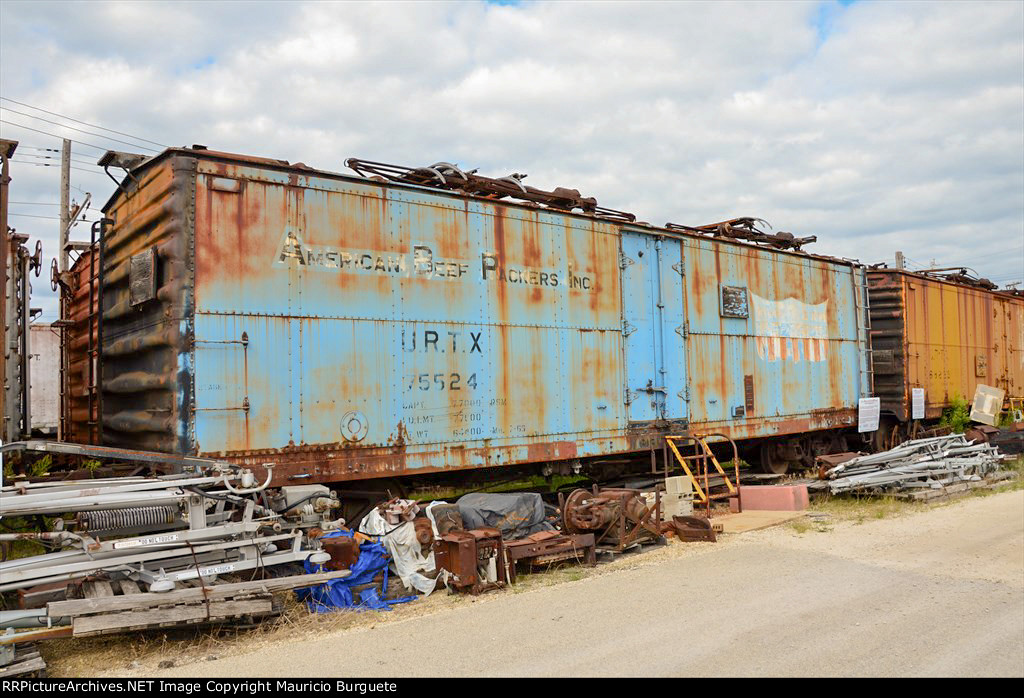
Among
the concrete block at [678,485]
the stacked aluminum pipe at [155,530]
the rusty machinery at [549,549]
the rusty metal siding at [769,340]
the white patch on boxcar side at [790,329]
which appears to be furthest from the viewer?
the white patch on boxcar side at [790,329]

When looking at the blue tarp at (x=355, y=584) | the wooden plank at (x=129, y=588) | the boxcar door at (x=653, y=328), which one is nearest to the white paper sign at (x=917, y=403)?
the boxcar door at (x=653, y=328)

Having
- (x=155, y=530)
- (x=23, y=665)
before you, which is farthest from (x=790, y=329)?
(x=23, y=665)

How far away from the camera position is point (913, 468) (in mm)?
11156

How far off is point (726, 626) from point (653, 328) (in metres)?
5.45

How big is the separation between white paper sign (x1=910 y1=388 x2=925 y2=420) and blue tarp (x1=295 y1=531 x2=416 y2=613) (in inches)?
472

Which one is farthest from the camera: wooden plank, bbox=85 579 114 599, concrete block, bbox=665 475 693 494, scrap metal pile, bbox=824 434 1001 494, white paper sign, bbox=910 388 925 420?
white paper sign, bbox=910 388 925 420

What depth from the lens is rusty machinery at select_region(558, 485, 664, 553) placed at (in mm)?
7742

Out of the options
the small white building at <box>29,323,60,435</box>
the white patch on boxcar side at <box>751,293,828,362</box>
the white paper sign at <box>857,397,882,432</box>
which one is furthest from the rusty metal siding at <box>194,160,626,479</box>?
the small white building at <box>29,323,60,435</box>

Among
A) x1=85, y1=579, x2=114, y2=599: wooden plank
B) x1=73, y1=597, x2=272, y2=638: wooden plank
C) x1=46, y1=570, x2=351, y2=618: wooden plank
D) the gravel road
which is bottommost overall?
the gravel road

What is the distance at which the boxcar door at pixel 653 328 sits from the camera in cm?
988

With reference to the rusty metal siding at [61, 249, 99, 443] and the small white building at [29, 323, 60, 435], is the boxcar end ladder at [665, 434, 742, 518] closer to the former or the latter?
the rusty metal siding at [61, 249, 99, 443]

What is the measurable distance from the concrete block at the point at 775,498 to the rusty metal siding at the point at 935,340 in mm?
5575

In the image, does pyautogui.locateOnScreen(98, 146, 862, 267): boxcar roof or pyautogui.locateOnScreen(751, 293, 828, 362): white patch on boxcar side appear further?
pyautogui.locateOnScreen(751, 293, 828, 362): white patch on boxcar side

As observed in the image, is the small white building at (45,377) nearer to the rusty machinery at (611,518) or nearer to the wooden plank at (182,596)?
the wooden plank at (182,596)
